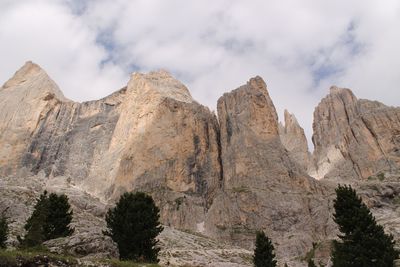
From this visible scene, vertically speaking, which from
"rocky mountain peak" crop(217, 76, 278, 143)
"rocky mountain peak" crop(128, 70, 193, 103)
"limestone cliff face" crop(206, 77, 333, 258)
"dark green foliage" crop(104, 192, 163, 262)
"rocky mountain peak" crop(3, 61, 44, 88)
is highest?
"rocky mountain peak" crop(3, 61, 44, 88)

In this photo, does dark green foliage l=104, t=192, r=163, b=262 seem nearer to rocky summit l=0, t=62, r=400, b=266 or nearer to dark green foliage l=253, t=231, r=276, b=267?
dark green foliage l=253, t=231, r=276, b=267

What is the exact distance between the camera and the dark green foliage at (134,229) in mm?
35844

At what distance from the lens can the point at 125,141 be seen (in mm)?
144875

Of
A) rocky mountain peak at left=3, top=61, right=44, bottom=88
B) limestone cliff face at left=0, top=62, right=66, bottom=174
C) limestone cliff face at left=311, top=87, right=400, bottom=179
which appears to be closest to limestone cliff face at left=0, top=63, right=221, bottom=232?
limestone cliff face at left=0, top=62, right=66, bottom=174

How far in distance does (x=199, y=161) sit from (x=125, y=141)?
89.7 ft

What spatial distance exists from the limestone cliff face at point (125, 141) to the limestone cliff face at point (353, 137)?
49047 mm

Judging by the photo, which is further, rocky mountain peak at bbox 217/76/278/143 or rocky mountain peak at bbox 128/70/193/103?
rocky mountain peak at bbox 128/70/193/103

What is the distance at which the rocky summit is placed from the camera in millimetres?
100062

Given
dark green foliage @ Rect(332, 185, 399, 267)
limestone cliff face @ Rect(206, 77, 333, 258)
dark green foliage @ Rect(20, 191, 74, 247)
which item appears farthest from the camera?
limestone cliff face @ Rect(206, 77, 333, 258)

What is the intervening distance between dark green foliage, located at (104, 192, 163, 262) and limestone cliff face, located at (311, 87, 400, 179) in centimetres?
11622

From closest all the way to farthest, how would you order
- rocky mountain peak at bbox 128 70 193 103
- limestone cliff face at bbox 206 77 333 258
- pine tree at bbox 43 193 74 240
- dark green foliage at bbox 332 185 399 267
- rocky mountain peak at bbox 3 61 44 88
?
1. dark green foliage at bbox 332 185 399 267
2. pine tree at bbox 43 193 74 240
3. limestone cliff face at bbox 206 77 333 258
4. rocky mountain peak at bbox 128 70 193 103
5. rocky mountain peak at bbox 3 61 44 88

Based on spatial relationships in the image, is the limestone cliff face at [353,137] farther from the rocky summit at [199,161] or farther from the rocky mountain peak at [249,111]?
the rocky mountain peak at [249,111]

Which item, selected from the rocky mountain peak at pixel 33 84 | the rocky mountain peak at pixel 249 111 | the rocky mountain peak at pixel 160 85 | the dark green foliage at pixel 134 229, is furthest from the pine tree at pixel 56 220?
the rocky mountain peak at pixel 33 84

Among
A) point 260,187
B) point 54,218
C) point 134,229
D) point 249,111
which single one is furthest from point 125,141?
point 134,229
